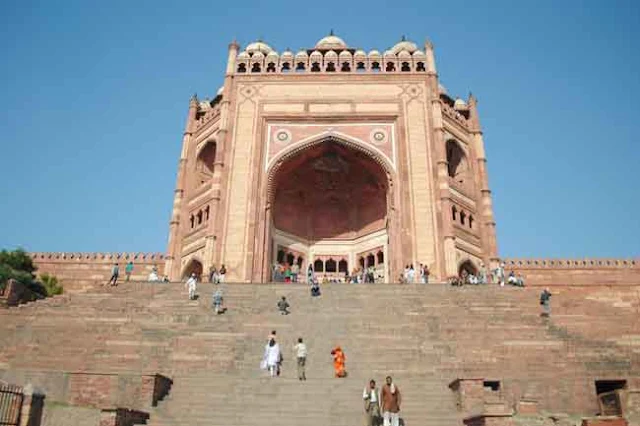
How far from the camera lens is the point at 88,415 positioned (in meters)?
8.93

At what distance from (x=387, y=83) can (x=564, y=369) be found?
19280 millimetres

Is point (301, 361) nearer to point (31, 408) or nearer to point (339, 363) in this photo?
point (339, 363)

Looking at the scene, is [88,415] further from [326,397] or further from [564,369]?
[564,369]

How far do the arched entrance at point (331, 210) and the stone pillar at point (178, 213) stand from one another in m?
4.40

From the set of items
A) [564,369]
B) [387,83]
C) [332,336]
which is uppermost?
[387,83]

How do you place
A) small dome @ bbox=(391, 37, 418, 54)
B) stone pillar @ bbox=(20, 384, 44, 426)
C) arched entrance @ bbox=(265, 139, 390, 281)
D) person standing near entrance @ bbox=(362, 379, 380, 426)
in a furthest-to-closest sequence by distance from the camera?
1. small dome @ bbox=(391, 37, 418, 54)
2. arched entrance @ bbox=(265, 139, 390, 281)
3. person standing near entrance @ bbox=(362, 379, 380, 426)
4. stone pillar @ bbox=(20, 384, 44, 426)

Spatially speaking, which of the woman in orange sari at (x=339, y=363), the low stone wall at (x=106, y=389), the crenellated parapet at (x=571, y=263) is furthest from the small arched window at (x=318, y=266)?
the low stone wall at (x=106, y=389)

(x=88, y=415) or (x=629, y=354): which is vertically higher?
(x=629, y=354)

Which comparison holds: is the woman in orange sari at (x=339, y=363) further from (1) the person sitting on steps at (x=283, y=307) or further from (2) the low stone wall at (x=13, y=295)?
(2) the low stone wall at (x=13, y=295)

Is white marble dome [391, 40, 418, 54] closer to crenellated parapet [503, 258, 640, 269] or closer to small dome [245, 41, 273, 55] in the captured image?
small dome [245, 41, 273, 55]

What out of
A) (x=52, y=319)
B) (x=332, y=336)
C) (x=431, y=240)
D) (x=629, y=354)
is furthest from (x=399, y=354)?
(x=431, y=240)

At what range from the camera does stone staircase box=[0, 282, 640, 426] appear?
1011 centimetres

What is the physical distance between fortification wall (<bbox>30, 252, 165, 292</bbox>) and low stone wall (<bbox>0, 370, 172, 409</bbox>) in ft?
64.0

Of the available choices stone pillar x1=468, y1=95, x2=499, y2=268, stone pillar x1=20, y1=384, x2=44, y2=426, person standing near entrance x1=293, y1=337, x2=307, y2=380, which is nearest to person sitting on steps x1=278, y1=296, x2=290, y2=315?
person standing near entrance x1=293, y1=337, x2=307, y2=380
